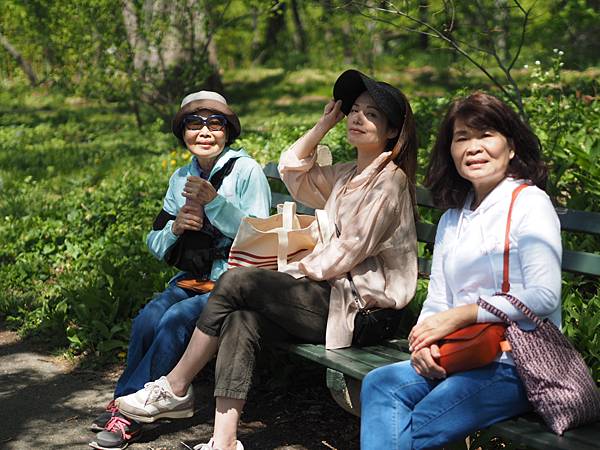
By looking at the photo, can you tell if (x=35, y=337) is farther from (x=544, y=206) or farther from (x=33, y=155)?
(x=33, y=155)

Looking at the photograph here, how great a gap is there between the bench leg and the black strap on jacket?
1.04m

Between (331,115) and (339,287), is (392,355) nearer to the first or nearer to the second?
(339,287)

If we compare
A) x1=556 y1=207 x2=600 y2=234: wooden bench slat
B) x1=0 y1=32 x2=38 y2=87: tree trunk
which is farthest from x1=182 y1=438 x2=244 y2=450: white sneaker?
x1=0 y1=32 x2=38 y2=87: tree trunk

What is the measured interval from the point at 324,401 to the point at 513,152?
6.24 ft

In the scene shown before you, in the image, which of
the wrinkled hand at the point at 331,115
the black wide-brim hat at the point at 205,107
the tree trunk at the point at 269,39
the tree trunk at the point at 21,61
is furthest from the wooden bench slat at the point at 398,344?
the tree trunk at the point at 269,39

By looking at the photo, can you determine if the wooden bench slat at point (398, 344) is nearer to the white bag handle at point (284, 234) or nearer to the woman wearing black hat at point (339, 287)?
the woman wearing black hat at point (339, 287)

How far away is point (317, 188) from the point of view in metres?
4.64

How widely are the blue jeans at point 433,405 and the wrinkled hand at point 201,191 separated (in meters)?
1.52

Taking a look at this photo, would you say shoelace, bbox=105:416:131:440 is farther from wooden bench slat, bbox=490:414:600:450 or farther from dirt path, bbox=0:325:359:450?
wooden bench slat, bbox=490:414:600:450

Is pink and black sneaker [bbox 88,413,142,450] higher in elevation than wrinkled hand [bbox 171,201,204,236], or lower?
lower

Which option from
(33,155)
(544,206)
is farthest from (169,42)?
(544,206)

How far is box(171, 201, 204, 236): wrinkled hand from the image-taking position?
15.4ft

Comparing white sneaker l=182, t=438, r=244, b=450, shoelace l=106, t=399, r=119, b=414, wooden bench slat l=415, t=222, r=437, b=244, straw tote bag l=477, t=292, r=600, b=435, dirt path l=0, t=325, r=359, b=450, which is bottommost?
dirt path l=0, t=325, r=359, b=450

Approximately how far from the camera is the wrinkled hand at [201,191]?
4.66m
